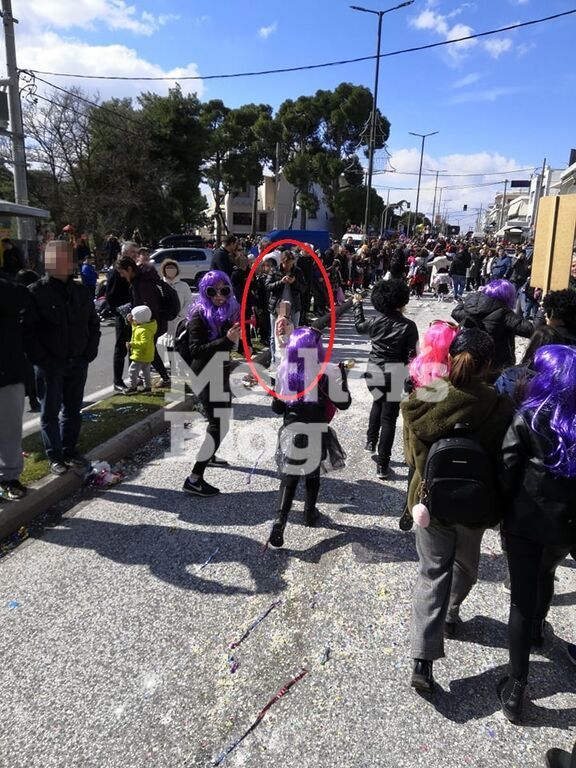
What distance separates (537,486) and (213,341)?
2.76 m

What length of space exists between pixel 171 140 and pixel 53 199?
980cm

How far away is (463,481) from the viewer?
2.31m

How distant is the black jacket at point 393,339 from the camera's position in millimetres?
4953

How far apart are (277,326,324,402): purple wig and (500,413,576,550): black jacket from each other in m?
1.74

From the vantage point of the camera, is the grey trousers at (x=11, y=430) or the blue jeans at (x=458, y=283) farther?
the blue jeans at (x=458, y=283)

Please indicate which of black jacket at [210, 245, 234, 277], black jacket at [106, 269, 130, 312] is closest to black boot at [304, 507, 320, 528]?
black jacket at [106, 269, 130, 312]

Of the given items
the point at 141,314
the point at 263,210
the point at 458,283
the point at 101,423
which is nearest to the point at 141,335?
the point at 141,314

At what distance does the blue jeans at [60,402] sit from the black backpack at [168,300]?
245 cm

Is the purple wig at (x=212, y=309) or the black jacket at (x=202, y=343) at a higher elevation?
the purple wig at (x=212, y=309)

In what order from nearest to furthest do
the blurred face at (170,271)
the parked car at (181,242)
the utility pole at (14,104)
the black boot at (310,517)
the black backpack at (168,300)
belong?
the black boot at (310,517) < the black backpack at (168,300) < the blurred face at (170,271) < the utility pole at (14,104) < the parked car at (181,242)

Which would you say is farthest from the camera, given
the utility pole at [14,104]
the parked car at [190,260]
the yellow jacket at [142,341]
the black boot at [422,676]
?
the parked car at [190,260]

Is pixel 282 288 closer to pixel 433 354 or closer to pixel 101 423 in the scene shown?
pixel 101 423

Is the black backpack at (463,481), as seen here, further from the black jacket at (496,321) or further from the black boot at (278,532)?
the black jacket at (496,321)

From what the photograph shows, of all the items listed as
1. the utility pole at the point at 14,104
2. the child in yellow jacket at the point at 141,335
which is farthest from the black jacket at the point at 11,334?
the utility pole at the point at 14,104
